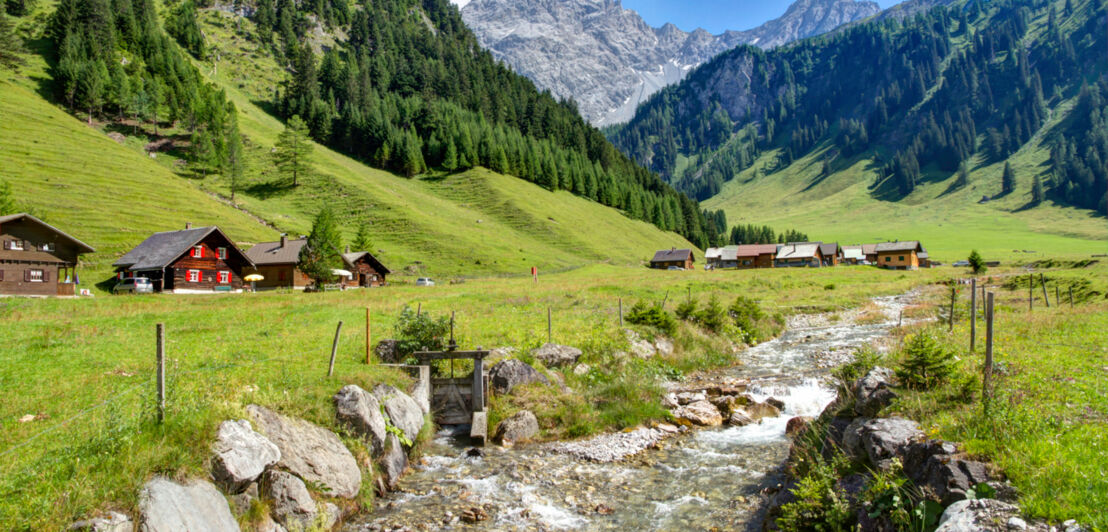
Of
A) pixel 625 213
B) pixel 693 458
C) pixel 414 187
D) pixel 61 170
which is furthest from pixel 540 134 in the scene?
pixel 693 458

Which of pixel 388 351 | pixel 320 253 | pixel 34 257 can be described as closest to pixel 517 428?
pixel 388 351

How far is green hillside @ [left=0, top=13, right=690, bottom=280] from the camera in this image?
7469cm

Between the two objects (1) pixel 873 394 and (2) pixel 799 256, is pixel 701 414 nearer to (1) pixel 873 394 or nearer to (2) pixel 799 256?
(1) pixel 873 394

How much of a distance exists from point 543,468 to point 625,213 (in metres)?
142

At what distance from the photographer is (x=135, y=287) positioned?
5706 centimetres

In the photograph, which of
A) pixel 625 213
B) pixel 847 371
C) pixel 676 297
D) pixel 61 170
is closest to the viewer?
pixel 847 371

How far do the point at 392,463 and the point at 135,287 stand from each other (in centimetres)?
5835

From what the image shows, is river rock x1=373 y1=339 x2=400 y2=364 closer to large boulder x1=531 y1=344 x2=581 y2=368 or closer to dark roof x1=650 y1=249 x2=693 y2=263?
large boulder x1=531 y1=344 x2=581 y2=368

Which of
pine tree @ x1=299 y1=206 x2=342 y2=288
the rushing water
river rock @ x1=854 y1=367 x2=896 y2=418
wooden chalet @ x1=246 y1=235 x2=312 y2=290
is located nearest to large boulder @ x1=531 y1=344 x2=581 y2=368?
the rushing water

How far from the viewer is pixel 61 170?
81438 mm

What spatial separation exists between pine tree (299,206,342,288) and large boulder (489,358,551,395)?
4983cm

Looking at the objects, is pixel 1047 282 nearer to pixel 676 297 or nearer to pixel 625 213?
pixel 676 297

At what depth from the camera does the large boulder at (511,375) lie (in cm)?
2184

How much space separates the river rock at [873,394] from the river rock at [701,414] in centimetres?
667
